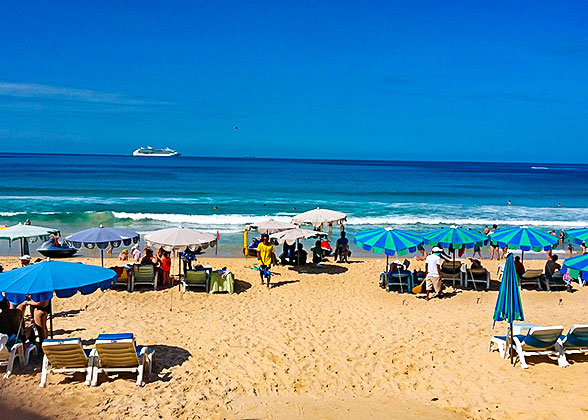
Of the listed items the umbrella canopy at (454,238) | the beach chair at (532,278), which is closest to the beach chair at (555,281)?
the beach chair at (532,278)

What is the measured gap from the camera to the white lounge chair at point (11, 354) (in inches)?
263

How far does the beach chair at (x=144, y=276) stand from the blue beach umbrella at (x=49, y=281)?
4.97 m

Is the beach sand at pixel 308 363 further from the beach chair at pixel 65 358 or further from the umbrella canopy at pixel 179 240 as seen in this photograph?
the umbrella canopy at pixel 179 240

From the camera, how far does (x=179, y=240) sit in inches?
429

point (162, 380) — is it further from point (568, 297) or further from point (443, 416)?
point (568, 297)

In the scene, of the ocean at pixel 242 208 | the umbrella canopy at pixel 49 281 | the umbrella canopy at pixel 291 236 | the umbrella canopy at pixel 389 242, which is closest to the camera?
the umbrella canopy at pixel 49 281

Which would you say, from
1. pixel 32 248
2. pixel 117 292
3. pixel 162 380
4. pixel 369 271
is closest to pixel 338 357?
pixel 162 380

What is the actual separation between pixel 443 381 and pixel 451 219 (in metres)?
25.7

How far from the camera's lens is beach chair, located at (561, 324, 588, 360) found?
7.20m

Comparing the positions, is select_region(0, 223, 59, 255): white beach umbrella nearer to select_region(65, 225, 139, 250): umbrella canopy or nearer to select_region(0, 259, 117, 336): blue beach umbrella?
select_region(65, 225, 139, 250): umbrella canopy

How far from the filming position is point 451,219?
31156 mm

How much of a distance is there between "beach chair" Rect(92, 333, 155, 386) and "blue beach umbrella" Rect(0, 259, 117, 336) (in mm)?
731

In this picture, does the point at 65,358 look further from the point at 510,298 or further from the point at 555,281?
the point at 555,281

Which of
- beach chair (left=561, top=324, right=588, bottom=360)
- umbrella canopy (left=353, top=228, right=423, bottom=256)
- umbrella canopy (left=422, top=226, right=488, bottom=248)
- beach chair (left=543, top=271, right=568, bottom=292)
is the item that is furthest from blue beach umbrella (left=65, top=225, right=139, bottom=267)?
beach chair (left=543, top=271, right=568, bottom=292)
